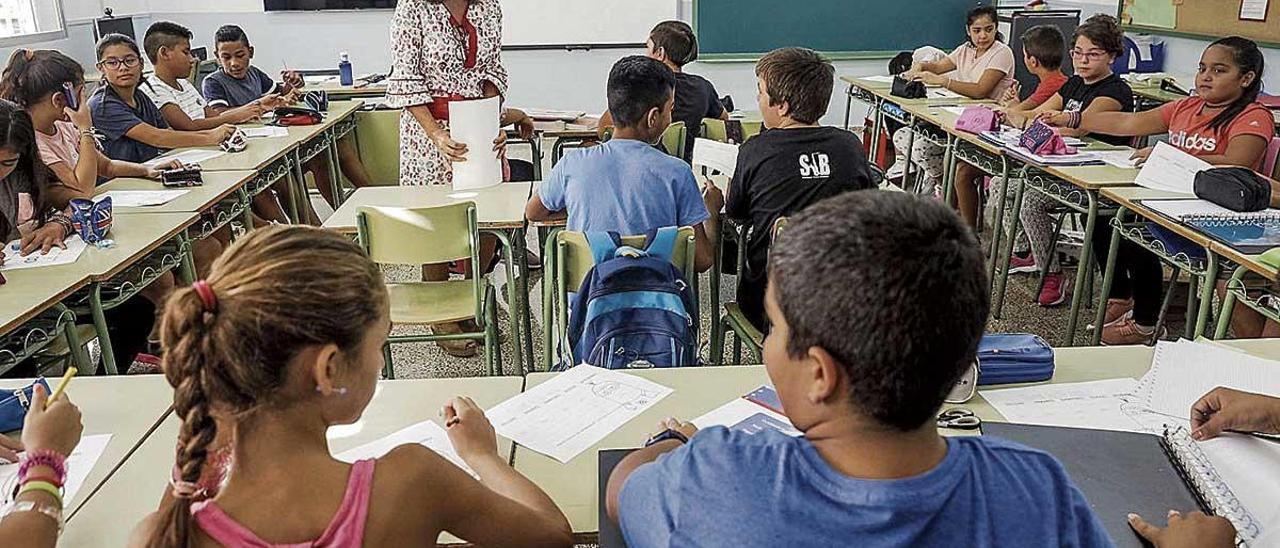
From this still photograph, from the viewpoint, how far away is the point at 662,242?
7.30ft

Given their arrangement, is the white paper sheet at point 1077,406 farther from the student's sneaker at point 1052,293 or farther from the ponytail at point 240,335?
the student's sneaker at point 1052,293

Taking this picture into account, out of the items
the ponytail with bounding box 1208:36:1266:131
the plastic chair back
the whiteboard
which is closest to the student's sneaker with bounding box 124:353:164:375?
the plastic chair back

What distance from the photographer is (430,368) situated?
3342mm

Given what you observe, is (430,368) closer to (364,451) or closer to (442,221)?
(442,221)

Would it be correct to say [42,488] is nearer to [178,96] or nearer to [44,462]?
[44,462]

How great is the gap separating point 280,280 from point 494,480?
44 centimetres

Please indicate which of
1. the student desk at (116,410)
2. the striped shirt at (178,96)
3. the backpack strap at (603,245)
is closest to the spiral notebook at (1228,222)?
the backpack strap at (603,245)

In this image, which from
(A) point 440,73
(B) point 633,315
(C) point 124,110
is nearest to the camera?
(B) point 633,315

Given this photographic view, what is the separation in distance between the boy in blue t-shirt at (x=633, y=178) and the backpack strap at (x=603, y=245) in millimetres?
282

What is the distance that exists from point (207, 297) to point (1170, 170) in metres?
3.10

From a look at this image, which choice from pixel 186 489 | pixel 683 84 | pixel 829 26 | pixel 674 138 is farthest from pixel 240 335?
pixel 829 26

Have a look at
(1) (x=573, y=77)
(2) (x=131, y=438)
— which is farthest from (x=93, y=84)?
(2) (x=131, y=438)

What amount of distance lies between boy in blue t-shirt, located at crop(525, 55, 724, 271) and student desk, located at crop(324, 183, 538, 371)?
1.15 ft

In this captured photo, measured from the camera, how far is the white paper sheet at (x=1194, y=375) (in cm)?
153
